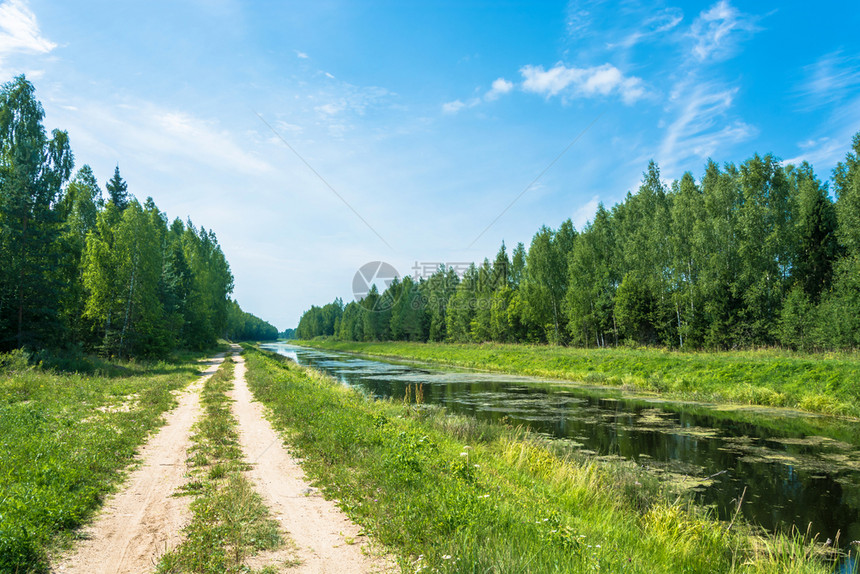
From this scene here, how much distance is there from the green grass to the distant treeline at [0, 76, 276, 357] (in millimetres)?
20494

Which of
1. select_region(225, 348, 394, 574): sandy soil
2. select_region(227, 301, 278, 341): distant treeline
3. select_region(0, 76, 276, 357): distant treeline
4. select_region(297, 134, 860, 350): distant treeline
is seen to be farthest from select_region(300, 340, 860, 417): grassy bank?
select_region(227, 301, 278, 341): distant treeline

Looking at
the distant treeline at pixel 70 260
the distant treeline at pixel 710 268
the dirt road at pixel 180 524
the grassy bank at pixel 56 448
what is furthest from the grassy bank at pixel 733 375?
the distant treeline at pixel 70 260

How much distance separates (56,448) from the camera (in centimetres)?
770

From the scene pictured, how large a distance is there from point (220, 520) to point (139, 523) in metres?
Result: 1.05

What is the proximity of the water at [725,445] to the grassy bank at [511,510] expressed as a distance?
1.46 metres

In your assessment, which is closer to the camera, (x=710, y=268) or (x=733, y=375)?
(x=733, y=375)

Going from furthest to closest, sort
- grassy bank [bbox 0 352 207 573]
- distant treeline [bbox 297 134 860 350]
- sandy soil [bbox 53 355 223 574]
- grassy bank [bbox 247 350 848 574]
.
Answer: distant treeline [bbox 297 134 860 350], grassy bank [bbox 247 350 848 574], grassy bank [bbox 0 352 207 573], sandy soil [bbox 53 355 223 574]

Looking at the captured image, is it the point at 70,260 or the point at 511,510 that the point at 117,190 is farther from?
the point at 511,510

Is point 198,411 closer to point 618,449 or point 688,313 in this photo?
point 618,449

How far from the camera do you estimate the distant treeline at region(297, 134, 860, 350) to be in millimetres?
30078

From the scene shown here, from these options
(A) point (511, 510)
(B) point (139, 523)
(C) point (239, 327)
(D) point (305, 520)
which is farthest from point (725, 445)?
(C) point (239, 327)

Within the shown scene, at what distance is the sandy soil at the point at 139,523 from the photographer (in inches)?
183

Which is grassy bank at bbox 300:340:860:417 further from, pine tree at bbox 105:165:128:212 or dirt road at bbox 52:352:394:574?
pine tree at bbox 105:165:128:212

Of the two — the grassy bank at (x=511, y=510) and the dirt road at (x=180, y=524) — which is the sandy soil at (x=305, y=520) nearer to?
the dirt road at (x=180, y=524)
